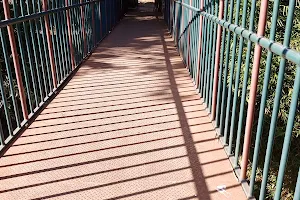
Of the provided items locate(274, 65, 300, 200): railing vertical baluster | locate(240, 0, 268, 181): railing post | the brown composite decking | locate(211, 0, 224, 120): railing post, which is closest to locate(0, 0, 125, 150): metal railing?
the brown composite decking

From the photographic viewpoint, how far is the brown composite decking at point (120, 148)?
241 cm

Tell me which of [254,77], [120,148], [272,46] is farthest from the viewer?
[120,148]

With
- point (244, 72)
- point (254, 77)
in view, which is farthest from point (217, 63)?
point (254, 77)

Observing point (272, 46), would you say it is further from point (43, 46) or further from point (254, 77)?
point (43, 46)

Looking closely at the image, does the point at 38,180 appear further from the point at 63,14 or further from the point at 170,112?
the point at 63,14

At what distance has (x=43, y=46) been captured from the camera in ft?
16.4

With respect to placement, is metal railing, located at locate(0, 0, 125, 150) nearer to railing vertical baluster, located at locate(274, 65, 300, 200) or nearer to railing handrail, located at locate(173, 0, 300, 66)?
railing handrail, located at locate(173, 0, 300, 66)

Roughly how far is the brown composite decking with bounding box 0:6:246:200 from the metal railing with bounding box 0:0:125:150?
0.23m

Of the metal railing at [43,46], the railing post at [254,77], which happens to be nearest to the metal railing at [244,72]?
the railing post at [254,77]

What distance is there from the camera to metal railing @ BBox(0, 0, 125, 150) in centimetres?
314

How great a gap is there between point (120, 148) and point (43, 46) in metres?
2.79

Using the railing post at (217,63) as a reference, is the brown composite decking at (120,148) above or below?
below

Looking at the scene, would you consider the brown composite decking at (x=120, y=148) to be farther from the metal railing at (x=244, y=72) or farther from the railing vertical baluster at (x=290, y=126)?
the railing vertical baluster at (x=290, y=126)

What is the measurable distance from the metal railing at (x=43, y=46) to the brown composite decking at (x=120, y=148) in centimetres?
23
